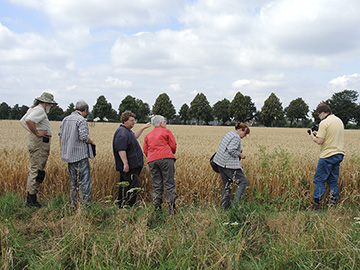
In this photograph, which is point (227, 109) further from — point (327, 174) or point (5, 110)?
point (327, 174)

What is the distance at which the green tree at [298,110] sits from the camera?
8894 cm

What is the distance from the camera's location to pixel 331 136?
17.7 feet

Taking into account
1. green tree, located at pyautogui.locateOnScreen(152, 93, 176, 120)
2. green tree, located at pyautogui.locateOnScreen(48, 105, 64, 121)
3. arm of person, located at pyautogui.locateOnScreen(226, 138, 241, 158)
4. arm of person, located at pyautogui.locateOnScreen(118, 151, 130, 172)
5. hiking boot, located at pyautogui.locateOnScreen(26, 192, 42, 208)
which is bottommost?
hiking boot, located at pyautogui.locateOnScreen(26, 192, 42, 208)

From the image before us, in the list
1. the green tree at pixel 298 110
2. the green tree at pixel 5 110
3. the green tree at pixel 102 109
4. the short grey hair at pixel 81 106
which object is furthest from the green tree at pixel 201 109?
the short grey hair at pixel 81 106

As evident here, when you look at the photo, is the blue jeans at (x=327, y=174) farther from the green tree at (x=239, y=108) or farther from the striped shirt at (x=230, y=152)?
the green tree at (x=239, y=108)

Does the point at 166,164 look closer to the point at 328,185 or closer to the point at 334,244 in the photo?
the point at 334,244

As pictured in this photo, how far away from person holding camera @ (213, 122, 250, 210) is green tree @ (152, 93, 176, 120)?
3386 inches

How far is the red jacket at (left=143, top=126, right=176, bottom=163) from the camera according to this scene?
491cm

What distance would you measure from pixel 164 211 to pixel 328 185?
3647mm

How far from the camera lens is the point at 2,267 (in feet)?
9.64

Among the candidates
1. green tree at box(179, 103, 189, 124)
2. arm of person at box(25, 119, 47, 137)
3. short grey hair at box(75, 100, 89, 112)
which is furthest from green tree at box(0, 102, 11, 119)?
short grey hair at box(75, 100, 89, 112)

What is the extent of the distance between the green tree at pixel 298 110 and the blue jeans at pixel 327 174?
3575 inches

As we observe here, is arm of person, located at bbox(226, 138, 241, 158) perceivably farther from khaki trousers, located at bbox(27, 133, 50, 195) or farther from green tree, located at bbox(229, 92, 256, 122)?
green tree, located at bbox(229, 92, 256, 122)

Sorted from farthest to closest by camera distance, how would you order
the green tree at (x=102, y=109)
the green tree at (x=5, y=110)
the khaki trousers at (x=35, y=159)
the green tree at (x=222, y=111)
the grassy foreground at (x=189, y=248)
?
the green tree at (x=222, y=111) < the green tree at (x=5, y=110) < the green tree at (x=102, y=109) < the khaki trousers at (x=35, y=159) < the grassy foreground at (x=189, y=248)
